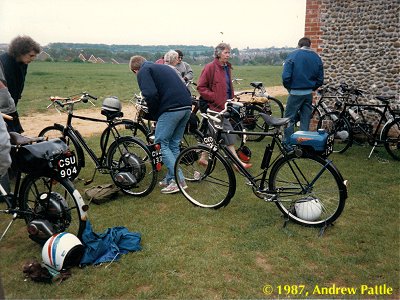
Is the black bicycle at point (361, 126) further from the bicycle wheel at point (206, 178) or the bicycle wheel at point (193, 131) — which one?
the bicycle wheel at point (206, 178)

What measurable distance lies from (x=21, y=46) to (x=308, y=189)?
4073 millimetres

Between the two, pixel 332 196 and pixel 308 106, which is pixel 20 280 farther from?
pixel 308 106

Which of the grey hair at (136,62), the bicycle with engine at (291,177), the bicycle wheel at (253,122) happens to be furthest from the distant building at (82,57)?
the bicycle with engine at (291,177)

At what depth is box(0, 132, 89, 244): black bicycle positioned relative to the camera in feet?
11.5

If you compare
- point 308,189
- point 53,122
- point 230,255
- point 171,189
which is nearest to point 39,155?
point 230,255

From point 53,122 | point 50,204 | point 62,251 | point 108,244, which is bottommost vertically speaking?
point 53,122

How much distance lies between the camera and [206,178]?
486 centimetres

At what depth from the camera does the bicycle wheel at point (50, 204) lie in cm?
366

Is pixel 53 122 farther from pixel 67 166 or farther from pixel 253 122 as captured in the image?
pixel 67 166

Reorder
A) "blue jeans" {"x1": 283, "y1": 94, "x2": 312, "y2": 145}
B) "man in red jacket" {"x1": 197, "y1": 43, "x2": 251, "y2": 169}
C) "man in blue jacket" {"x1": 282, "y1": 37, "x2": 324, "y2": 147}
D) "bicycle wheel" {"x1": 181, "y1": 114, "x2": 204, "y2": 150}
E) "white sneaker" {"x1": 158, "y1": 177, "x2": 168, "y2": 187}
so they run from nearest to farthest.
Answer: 1. "white sneaker" {"x1": 158, "y1": 177, "x2": 168, "y2": 187}
2. "man in red jacket" {"x1": 197, "y1": 43, "x2": 251, "y2": 169}
3. "bicycle wheel" {"x1": 181, "y1": 114, "x2": 204, "y2": 150}
4. "man in blue jacket" {"x1": 282, "y1": 37, "x2": 324, "y2": 147}
5. "blue jeans" {"x1": 283, "y1": 94, "x2": 312, "y2": 145}

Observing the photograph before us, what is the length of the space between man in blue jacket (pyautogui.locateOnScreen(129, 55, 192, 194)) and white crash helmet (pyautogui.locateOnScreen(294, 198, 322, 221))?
5.23ft

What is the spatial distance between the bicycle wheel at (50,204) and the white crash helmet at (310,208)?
2.35m

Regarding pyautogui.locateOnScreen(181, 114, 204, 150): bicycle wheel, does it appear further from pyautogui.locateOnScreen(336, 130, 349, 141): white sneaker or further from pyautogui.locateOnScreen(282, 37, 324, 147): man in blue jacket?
Answer: pyautogui.locateOnScreen(336, 130, 349, 141): white sneaker

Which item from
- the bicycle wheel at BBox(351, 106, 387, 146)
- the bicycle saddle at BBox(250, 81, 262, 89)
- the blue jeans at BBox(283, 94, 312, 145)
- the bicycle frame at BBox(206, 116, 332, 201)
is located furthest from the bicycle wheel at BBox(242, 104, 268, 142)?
the bicycle frame at BBox(206, 116, 332, 201)
